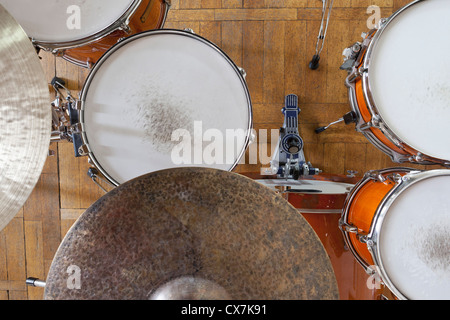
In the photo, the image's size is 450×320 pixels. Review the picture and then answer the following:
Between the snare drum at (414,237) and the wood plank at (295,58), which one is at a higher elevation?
the wood plank at (295,58)

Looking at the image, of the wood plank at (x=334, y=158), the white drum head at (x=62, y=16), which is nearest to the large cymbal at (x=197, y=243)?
the white drum head at (x=62, y=16)

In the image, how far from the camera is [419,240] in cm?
85

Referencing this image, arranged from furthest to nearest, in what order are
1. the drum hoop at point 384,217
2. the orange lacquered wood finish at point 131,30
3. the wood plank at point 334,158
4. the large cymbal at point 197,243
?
the wood plank at point 334,158 → the orange lacquered wood finish at point 131,30 → the drum hoop at point 384,217 → the large cymbal at point 197,243

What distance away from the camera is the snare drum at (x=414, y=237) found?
33.3 inches

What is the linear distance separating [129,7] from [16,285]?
1.32 metres

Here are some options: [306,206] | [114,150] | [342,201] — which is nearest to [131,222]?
[114,150]

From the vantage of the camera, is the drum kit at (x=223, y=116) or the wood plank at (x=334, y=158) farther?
the wood plank at (x=334, y=158)

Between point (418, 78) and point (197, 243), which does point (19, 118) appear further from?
point (418, 78)

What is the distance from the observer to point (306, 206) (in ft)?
3.23

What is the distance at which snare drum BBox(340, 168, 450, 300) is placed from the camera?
845mm

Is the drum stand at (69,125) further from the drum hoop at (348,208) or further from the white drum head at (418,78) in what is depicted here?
the white drum head at (418,78)

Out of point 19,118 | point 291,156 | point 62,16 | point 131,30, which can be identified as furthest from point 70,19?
point 291,156

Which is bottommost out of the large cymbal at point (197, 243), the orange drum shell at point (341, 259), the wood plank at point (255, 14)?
the orange drum shell at point (341, 259)

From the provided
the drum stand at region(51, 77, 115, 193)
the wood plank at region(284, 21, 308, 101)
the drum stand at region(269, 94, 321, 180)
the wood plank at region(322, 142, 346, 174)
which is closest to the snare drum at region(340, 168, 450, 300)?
the drum stand at region(269, 94, 321, 180)
